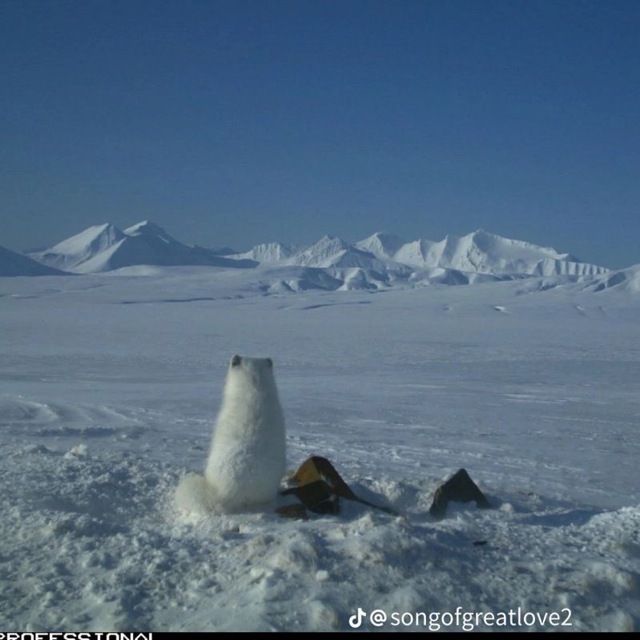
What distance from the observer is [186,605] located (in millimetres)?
4023

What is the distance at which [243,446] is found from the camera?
562cm

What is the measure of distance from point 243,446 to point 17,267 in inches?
7658

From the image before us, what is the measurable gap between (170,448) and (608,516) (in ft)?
18.6

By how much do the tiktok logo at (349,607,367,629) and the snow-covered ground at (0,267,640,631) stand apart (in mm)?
34

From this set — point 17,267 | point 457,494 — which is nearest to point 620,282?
point 457,494

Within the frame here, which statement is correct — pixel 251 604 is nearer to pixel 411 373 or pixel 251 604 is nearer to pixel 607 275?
pixel 411 373

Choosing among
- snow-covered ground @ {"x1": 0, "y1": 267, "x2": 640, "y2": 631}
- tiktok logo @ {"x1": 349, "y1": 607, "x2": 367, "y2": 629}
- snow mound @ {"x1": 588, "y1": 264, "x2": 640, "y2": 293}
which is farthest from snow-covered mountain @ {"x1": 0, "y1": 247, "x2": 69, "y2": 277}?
tiktok logo @ {"x1": 349, "y1": 607, "x2": 367, "y2": 629}

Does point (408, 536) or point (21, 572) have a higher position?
point (408, 536)

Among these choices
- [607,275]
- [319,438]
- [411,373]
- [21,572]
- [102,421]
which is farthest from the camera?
[607,275]

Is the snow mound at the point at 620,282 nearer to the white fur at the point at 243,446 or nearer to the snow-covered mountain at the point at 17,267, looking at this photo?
the white fur at the point at 243,446

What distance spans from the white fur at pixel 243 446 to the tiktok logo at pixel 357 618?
1891mm

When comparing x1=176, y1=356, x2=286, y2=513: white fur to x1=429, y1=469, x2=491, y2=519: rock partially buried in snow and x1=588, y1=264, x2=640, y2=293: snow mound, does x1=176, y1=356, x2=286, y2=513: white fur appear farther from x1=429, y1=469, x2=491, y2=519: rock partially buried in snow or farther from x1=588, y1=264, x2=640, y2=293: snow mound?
x1=588, y1=264, x2=640, y2=293: snow mound

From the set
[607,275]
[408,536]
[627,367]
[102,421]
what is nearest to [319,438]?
[102,421]

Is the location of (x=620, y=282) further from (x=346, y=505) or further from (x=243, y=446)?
(x=243, y=446)
